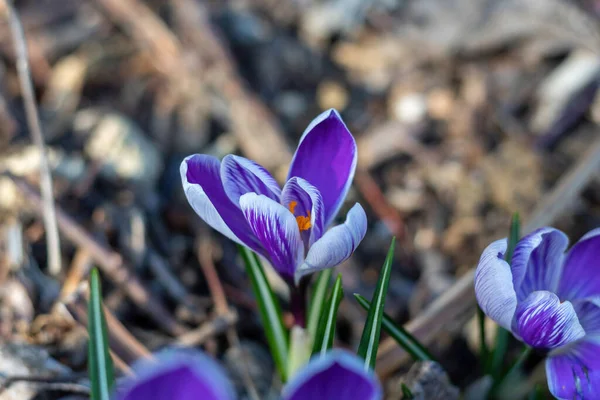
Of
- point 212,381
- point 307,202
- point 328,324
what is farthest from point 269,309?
point 212,381

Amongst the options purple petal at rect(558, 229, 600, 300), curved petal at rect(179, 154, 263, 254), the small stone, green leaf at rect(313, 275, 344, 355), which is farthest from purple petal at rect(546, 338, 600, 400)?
the small stone

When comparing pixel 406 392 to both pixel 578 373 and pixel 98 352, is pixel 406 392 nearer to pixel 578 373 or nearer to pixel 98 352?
pixel 578 373

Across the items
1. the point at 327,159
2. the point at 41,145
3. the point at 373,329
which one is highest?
the point at 41,145

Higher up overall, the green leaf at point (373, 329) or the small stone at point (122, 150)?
the small stone at point (122, 150)

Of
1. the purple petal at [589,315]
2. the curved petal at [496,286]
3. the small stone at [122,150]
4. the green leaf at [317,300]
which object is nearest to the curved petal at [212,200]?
the green leaf at [317,300]

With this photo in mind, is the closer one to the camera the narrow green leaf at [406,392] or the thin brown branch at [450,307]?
the narrow green leaf at [406,392]

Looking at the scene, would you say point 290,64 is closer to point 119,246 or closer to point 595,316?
point 119,246

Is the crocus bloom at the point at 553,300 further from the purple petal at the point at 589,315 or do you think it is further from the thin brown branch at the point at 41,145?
the thin brown branch at the point at 41,145
